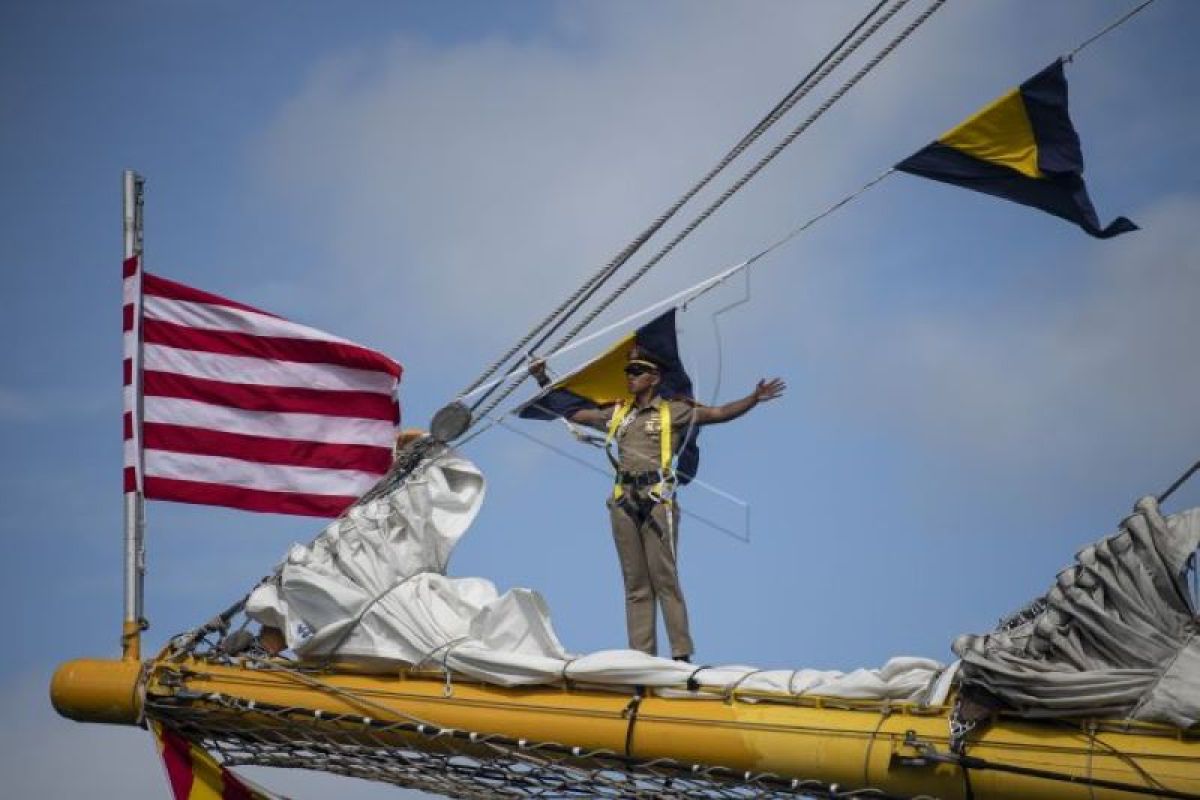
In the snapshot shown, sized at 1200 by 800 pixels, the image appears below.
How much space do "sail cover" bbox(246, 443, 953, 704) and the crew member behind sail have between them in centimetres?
90

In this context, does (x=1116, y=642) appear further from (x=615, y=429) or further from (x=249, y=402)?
(x=249, y=402)

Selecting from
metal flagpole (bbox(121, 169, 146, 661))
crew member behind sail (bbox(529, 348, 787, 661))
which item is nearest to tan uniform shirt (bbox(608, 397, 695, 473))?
crew member behind sail (bbox(529, 348, 787, 661))

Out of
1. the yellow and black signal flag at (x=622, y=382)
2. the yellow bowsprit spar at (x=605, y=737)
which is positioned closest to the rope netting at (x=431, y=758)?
the yellow bowsprit spar at (x=605, y=737)

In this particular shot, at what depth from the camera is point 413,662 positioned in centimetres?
1525

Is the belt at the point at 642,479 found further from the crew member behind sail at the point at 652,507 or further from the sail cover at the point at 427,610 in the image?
the sail cover at the point at 427,610

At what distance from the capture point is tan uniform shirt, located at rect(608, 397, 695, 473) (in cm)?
1602

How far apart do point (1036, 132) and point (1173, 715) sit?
4.09m

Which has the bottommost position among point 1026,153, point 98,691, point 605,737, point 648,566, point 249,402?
point 605,737

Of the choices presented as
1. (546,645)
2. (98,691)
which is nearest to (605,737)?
(546,645)

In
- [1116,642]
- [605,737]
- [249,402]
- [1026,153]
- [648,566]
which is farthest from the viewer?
[249,402]

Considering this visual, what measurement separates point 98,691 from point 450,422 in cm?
293

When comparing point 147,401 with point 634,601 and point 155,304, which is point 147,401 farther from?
point 634,601

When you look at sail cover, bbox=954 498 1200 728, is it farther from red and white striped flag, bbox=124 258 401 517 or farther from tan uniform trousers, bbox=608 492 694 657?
red and white striped flag, bbox=124 258 401 517

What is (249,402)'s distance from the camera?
16.7 meters
